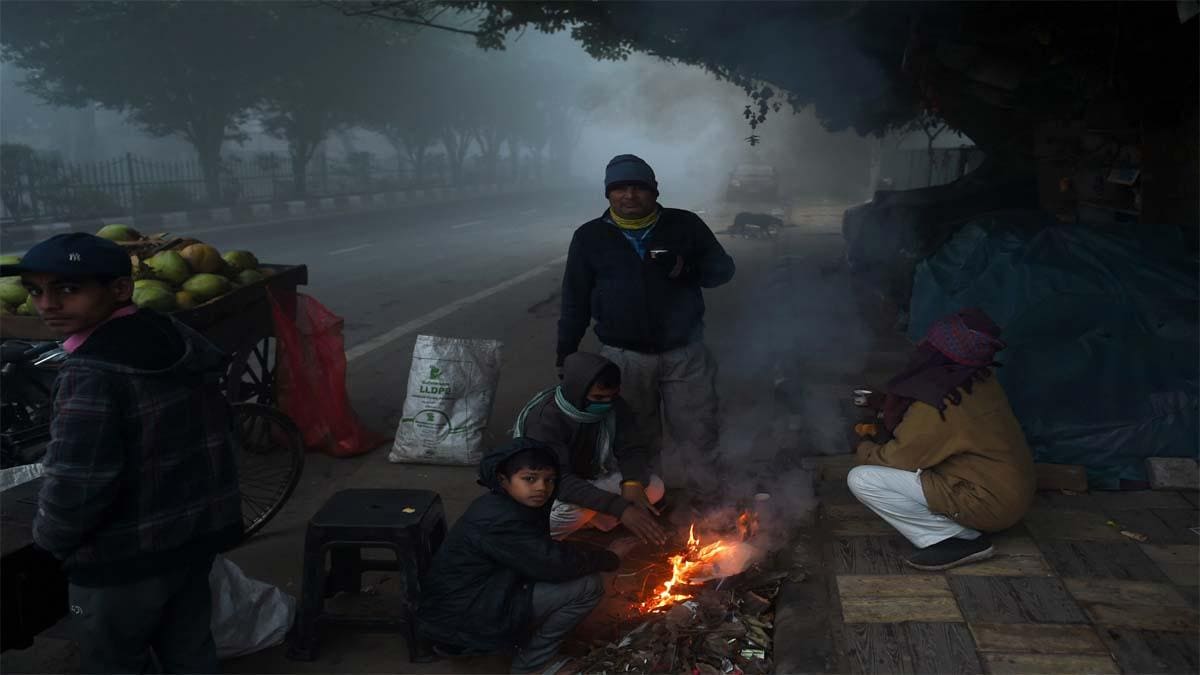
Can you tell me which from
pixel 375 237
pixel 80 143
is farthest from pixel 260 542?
pixel 80 143

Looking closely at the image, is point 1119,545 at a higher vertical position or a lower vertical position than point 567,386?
lower

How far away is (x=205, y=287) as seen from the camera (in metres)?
5.16

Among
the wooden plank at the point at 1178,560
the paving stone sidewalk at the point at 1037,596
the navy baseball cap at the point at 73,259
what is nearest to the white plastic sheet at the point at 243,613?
the navy baseball cap at the point at 73,259

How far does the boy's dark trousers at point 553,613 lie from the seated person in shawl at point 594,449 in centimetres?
40

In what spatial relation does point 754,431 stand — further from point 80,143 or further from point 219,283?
point 80,143

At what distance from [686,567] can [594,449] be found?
2.36 ft

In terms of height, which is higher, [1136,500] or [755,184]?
[755,184]

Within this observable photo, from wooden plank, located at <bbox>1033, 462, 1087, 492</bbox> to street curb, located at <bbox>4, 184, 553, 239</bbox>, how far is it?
16253 mm

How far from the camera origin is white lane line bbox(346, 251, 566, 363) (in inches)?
355

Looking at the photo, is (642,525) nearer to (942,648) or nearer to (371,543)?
(371,543)

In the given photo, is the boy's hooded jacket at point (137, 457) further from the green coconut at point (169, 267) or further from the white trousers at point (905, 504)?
the white trousers at point (905, 504)

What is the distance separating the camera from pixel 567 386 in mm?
4035

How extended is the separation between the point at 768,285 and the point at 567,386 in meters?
9.08

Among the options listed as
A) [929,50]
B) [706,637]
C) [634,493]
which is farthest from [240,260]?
[929,50]
